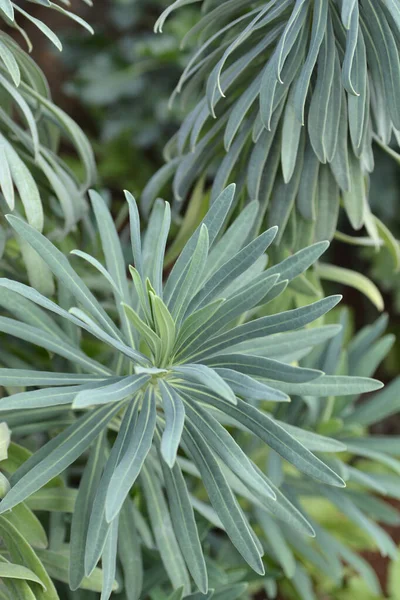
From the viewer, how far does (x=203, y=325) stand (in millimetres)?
562

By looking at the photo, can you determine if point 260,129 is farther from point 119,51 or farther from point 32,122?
point 119,51

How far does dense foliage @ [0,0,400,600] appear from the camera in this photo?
1.73 feet

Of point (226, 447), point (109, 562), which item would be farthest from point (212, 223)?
point (109, 562)

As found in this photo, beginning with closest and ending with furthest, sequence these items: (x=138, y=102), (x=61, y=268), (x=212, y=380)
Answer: (x=212, y=380)
(x=61, y=268)
(x=138, y=102)

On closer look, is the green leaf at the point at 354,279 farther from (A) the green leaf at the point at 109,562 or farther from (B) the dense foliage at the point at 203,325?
(A) the green leaf at the point at 109,562

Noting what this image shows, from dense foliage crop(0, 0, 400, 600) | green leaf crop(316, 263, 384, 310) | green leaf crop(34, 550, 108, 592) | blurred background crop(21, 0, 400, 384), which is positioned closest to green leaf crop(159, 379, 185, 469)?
dense foliage crop(0, 0, 400, 600)

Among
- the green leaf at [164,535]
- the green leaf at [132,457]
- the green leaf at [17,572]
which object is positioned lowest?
the green leaf at [164,535]

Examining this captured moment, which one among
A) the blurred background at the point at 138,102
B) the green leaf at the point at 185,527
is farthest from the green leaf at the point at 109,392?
the blurred background at the point at 138,102

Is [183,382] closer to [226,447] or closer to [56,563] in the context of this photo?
[226,447]

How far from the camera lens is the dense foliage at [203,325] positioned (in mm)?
529

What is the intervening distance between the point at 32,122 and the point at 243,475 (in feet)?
1.30

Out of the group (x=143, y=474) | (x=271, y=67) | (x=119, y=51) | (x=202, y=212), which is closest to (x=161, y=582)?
(x=143, y=474)

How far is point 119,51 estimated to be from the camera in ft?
6.31

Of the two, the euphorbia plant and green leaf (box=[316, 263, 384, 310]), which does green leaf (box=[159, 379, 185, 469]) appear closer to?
the euphorbia plant
